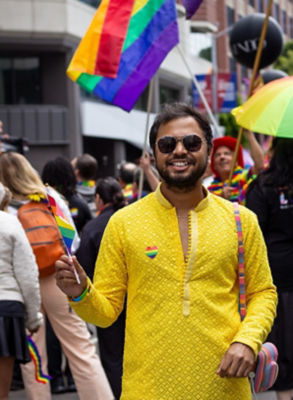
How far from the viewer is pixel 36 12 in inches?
1156

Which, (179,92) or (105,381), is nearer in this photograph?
(105,381)

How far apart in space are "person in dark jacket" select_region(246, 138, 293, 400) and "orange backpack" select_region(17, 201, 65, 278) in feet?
5.57

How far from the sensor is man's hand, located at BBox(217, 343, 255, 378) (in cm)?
269

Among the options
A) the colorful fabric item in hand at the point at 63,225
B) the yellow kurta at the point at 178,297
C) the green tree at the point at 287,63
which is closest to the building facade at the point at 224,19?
the green tree at the point at 287,63

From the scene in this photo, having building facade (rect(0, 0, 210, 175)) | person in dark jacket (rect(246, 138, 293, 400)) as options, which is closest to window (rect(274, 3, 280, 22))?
building facade (rect(0, 0, 210, 175))

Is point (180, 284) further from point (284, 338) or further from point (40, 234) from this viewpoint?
point (40, 234)

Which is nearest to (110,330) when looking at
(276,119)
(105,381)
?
(105,381)

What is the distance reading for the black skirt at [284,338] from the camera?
476cm

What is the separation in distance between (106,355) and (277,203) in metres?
1.65

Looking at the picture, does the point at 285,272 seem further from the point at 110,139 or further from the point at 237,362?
the point at 110,139

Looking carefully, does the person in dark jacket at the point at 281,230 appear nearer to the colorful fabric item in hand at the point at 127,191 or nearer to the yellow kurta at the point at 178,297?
the yellow kurta at the point at 178,297

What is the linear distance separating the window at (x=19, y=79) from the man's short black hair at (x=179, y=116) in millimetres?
28572

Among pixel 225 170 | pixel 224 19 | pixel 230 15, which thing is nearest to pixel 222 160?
pixel 225 170

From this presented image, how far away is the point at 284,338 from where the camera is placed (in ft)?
15.7
